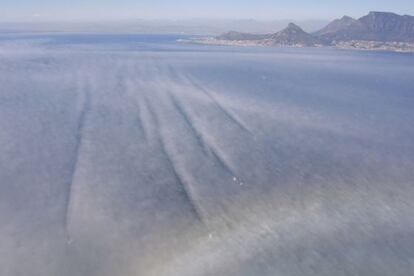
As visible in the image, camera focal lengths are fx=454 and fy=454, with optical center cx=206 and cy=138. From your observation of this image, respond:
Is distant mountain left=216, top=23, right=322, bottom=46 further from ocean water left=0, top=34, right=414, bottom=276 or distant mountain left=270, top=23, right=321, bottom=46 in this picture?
ocean water left=0, top=34, right=414, bottom=276

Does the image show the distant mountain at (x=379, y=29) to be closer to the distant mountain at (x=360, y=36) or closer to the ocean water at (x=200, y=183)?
the distant mountain at (x=360, y=36)

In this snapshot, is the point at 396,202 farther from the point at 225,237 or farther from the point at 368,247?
the point at 225,237

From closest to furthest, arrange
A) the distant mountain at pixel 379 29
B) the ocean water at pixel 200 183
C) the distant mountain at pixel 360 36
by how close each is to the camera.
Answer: the ocean water at pixel 200 183 < the distant mountain at pixel 360 36 < the distant mountain at pixel 379 29

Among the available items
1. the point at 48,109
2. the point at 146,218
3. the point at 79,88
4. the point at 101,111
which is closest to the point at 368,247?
the point at 146,218

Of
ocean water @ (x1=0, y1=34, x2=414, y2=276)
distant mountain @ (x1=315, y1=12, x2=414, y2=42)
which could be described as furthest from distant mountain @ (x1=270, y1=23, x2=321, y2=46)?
ocean water @ (x1=0, y1=34, x2=414, y2=276)

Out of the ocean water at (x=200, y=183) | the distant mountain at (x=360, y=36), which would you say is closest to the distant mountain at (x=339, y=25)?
the distant mountain at (x=360, y=36)
